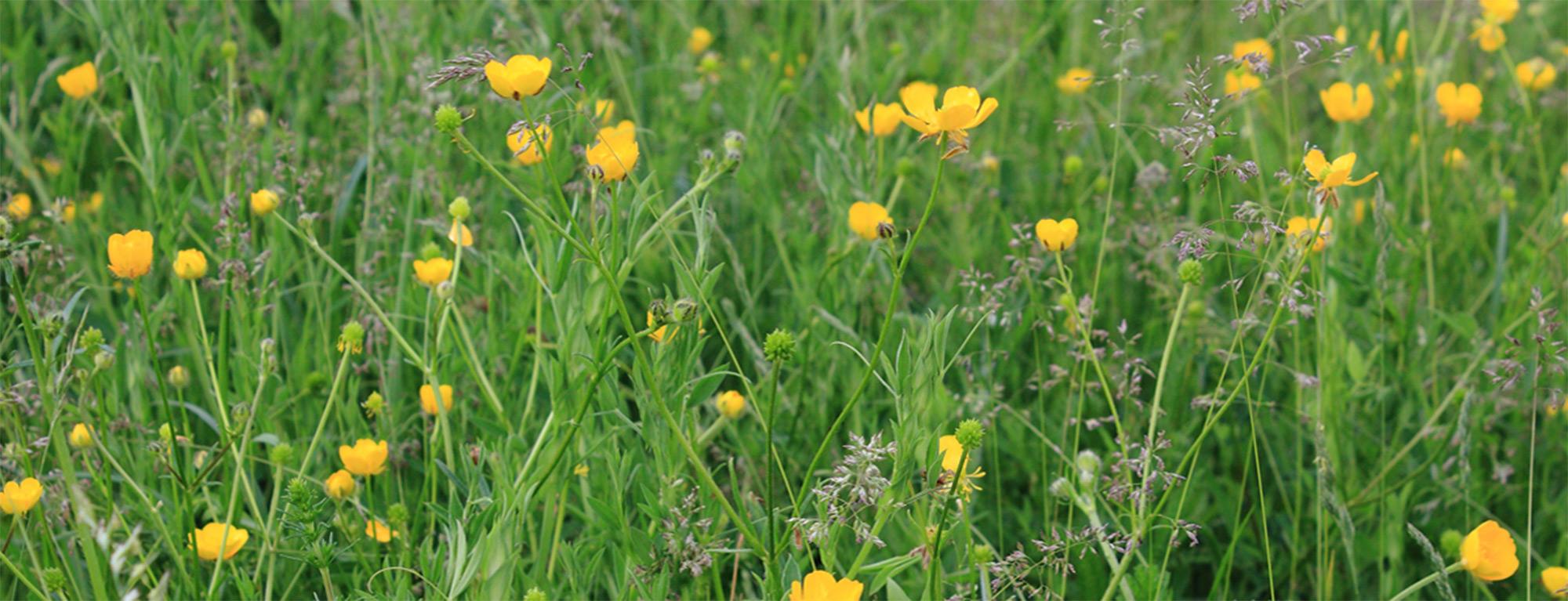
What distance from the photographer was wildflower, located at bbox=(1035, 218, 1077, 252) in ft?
5.16

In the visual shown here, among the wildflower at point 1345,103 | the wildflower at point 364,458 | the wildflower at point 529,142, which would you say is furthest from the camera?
the wildflower at point 1345,103

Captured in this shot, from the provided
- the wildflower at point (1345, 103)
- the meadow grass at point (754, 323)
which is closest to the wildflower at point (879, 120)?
the meadow grass at point (754, 323)

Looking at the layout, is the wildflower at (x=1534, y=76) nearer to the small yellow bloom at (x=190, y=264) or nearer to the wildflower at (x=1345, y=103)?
the wildflower at (x=1345, y=103)

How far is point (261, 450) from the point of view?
203 centimetres

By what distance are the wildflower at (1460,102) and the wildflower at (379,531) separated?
1.96m

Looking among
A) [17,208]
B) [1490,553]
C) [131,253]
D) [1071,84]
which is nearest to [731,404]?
[131,253]

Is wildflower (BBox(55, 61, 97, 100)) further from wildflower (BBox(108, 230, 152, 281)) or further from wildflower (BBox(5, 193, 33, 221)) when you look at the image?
wildflower (BBox(108, 230, 152, 281))

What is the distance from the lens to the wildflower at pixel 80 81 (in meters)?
2.32

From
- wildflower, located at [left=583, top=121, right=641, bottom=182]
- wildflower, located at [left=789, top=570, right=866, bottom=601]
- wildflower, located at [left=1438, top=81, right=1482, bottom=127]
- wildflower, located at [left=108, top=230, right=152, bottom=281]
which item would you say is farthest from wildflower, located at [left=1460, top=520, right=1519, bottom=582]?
wildflower, located at [left=108, top=230, right=152, bottom=281]

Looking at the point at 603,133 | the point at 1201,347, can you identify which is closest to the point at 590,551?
the point at 603,133

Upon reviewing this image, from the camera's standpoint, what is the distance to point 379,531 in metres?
1.64

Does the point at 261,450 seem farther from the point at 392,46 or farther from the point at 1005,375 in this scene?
the point at 1005,375

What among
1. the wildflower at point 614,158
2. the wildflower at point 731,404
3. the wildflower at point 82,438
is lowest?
the wildflower at point 731,404

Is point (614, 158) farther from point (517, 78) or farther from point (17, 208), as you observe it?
point (17, 208)
